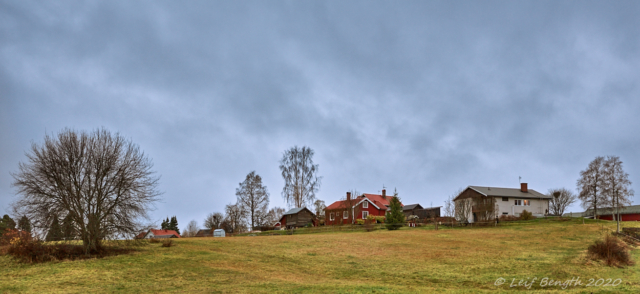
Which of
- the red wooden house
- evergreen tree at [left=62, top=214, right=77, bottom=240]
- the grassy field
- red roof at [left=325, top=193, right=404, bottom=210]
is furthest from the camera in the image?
red roof at [left=325, top=193, right=404, bottom=210]

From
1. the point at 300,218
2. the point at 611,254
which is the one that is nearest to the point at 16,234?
the point at 611,254

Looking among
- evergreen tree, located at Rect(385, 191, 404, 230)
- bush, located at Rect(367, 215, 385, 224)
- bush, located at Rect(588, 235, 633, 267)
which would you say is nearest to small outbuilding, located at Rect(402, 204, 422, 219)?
bush, located at Rect(367, 215, 385, 224)

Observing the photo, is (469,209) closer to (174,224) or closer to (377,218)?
(377,218)

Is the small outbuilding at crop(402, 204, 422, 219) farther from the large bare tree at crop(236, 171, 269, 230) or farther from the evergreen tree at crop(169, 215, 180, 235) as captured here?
the evergreen tree at crop(169, 215, 180, 235)

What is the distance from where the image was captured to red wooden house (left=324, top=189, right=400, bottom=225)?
213 feet

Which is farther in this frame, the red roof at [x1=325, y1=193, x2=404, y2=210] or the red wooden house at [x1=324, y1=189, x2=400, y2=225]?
the red roof at [x1=325, y1=193, x2=404, y2=210]

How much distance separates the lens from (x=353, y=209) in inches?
2549

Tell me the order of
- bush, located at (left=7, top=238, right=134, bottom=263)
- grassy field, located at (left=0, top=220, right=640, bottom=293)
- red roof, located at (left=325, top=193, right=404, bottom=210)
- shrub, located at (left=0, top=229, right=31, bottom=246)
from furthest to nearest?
red roof, located at (left=325, top=193, right=404, bottom=210) → shrub, located at (left=0, top=229, right=31, bottom=246) → bush, located at (left=7, top=238, right=134, bottom=263) → grassy field, located at (left=0, top=220, right=640, bottom=293)

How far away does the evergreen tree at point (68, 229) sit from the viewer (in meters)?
23.6

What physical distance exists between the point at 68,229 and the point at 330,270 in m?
15.7

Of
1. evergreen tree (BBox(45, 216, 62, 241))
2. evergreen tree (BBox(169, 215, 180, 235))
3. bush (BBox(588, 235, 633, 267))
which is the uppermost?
evergreen tree (BBox(45, 216, 62, 241))

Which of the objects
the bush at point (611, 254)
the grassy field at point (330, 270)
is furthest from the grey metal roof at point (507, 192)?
the bush at point (611, 254)

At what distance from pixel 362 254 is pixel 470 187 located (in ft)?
135

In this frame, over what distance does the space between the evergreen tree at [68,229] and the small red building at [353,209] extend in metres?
43.5
